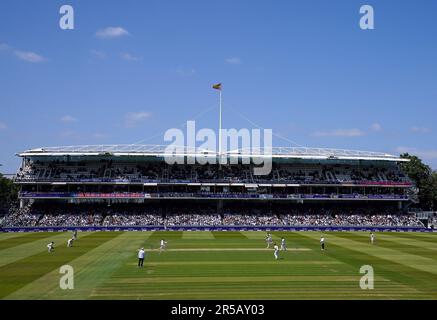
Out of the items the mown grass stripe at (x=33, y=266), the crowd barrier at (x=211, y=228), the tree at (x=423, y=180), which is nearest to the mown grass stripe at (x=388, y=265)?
the mown grass stripe at (x=33, y=266)

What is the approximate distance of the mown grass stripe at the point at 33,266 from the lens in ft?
75.9

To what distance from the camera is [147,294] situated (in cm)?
2031

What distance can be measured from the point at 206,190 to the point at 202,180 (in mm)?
2000

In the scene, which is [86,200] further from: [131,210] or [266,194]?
[266,194]

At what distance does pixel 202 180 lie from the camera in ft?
236

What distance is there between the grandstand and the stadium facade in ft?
0.53

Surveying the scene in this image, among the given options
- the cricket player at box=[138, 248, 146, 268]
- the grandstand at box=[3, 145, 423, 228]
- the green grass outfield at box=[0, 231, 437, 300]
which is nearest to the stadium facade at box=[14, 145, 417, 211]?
the grandstand at box=[3, 145, 423, 228]

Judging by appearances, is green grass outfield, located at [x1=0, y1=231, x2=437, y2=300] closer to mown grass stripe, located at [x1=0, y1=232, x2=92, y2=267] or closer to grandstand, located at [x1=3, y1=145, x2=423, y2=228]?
mown grass stripe, located at [x1=0, y1=232, x2=92, y2=267]

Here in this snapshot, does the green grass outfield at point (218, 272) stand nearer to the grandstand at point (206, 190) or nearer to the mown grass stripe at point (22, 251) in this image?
the mown grass stripe at point (22, 251)

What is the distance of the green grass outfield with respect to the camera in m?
20.7

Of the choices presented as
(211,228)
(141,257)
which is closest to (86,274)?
(141,257)

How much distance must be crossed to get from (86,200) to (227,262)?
155 feet

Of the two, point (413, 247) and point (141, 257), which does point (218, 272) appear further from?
point (413, 247)

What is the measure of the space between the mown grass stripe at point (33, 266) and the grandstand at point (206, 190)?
28.6 m
